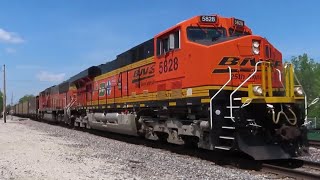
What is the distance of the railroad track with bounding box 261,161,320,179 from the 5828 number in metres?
3.94

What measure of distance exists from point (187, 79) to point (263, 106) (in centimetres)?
230

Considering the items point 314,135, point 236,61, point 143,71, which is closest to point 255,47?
point 236,61

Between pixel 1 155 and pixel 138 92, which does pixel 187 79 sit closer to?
pixel 138 92

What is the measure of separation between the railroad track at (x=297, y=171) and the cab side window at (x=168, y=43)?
4.38 m

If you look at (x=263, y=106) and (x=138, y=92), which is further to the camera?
(x=138, y=92)

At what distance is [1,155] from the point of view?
12.9 metres

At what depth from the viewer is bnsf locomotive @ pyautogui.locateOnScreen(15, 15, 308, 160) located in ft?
33.6

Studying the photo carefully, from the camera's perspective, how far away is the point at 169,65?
12.9 meters

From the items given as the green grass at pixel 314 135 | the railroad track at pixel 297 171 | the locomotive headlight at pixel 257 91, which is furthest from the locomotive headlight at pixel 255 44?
the green grass at pixel 314 135

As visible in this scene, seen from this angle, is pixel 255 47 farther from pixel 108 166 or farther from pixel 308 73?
pixel 308 73

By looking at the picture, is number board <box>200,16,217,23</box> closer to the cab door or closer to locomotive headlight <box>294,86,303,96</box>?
the cab door

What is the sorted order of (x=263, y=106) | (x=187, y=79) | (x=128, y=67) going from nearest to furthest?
(x=263, y=106) < (x=187, y=79) < (x=128, y=67)

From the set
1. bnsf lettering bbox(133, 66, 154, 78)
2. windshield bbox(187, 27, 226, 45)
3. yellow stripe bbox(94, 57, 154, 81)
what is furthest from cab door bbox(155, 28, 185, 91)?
yellow stripe bbox(94, 57, 154, 81)

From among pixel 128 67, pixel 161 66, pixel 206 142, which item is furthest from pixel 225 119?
pixel 128 67
